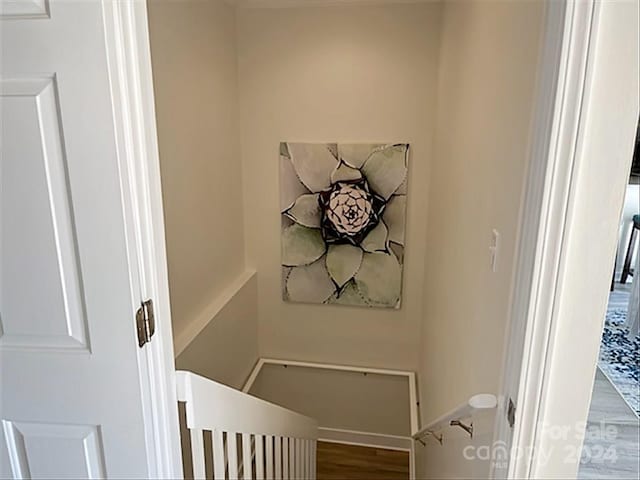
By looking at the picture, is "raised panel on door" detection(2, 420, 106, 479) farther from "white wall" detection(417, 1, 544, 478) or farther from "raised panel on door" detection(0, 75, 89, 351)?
"white wall" detection(417, 1, 544, 478)

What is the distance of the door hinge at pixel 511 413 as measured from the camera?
1009mm

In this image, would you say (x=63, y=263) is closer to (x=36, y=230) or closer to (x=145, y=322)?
(x=36, y=230)

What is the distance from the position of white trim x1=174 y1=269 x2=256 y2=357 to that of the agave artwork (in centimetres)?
32

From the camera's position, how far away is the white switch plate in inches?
48.3

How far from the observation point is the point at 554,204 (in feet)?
2.79

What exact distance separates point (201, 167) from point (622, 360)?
6.88ft

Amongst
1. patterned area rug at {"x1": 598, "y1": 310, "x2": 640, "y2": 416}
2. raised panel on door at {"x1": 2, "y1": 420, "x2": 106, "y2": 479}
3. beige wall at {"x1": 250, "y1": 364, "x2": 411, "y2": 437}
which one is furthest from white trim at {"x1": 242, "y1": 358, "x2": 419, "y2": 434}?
raised panel on door at {"x1": 2, "y1": 420, "x2": 106, "y2": 479}

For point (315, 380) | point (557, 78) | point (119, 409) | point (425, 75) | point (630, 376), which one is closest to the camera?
point (557, 78)

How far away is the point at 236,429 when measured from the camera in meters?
1.39

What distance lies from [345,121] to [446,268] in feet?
4.26

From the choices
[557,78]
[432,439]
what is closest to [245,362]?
[432,439]

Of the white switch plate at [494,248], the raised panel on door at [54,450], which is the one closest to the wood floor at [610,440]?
the white switch plate at [494,248]

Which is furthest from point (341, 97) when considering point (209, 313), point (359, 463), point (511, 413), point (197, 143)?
point (359, 463)

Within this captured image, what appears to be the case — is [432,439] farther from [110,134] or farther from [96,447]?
[110,134]
